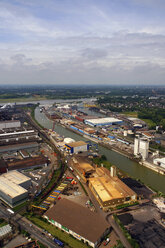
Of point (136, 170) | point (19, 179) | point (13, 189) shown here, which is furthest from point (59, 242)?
point (136, 170)

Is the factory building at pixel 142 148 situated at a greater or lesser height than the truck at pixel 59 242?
greater

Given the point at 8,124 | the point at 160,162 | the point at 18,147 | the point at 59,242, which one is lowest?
the point at 59,242

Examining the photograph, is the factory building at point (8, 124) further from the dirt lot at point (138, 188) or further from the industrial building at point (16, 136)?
the dirt lot at point (138, 188)

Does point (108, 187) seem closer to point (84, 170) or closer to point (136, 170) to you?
point (84, 170)

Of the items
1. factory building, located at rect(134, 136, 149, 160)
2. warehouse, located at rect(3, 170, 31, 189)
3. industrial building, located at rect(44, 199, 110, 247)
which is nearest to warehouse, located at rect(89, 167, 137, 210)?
industrial building, located at rect(44, 199, 110, 247)

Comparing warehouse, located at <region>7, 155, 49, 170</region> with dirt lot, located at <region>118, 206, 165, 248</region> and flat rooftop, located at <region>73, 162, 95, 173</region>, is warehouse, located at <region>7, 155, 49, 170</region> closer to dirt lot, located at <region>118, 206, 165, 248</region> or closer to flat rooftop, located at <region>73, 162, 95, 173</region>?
flat rooftop, located at <region>73, 162, 95, 173</region>

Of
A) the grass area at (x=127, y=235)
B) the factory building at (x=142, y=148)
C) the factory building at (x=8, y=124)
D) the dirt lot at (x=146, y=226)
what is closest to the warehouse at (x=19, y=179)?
the grass area at (x=127, y=235)

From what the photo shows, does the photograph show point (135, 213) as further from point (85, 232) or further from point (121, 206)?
point (85, 232)


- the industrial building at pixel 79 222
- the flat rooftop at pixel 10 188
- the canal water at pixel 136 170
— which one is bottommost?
the canal water at pixel 136 170
